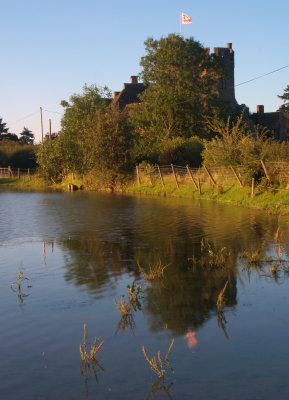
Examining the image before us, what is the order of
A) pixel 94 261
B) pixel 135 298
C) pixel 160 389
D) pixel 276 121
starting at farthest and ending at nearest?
pixel 276 121, pixel 94 261, pixel 135 298, pixel 160 389

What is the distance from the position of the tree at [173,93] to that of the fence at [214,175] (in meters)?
7.06

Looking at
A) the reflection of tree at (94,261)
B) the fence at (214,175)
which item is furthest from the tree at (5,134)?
the reflection of tree at (94,261)

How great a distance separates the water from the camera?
6289mm

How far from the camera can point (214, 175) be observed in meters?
33.8

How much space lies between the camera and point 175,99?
1924 inches

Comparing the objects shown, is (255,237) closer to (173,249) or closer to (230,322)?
(173,249)

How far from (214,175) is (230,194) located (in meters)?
3.67

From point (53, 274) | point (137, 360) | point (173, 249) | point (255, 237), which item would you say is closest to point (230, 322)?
point (137, 360)

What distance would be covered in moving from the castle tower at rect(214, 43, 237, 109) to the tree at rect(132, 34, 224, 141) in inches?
399

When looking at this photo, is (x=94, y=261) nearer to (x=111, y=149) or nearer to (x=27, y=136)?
(x=111, y=149)

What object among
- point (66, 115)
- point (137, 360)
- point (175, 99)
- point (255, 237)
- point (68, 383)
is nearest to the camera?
point (68, 383)

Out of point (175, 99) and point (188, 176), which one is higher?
point (175, 99)

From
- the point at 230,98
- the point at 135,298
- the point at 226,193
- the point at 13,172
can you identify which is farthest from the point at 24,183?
the point at 135,298

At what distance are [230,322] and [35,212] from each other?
2029 centimetres
